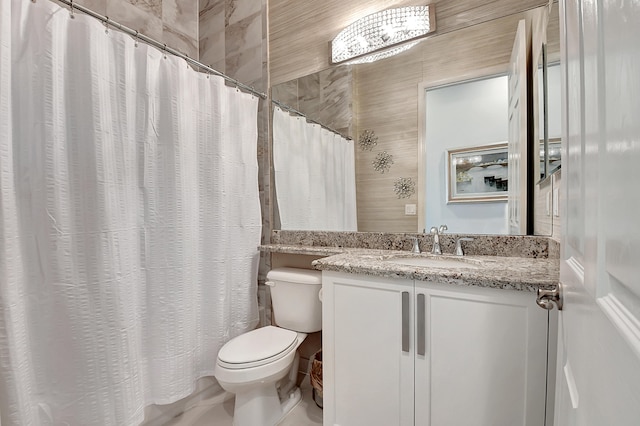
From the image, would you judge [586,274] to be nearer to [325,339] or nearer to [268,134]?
[325,339]

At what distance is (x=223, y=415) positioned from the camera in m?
1.65

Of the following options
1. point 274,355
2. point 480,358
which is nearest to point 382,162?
point 480,358

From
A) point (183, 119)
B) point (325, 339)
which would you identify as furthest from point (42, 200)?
point (325, 339)

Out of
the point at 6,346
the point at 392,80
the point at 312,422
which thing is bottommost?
the point at 312,422

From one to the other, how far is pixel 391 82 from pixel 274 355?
1.60 metres

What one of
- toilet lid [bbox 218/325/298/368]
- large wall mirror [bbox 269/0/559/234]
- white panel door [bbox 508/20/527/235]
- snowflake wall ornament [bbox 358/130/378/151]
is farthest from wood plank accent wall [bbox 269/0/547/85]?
toilet lid [bbox 218/325/298/368]

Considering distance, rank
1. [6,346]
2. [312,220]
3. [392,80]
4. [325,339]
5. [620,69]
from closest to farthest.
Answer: [620,69] → [6,346] → [325,339] → [392,80] → [312,220]

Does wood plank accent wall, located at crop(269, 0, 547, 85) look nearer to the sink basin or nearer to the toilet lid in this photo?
the sink basin

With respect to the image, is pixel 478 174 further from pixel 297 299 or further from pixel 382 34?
pixel 297 299

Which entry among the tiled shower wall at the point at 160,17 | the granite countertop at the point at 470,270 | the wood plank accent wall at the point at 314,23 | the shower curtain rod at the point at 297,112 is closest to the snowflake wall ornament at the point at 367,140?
the shower curtain rod at the point at 297,112

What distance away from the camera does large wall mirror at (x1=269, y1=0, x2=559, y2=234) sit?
1.40 m

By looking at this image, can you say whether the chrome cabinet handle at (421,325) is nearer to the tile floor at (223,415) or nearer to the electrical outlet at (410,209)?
the electrical outlet at (410,209)

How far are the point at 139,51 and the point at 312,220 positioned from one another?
50.7 inches

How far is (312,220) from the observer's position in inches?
77.3
